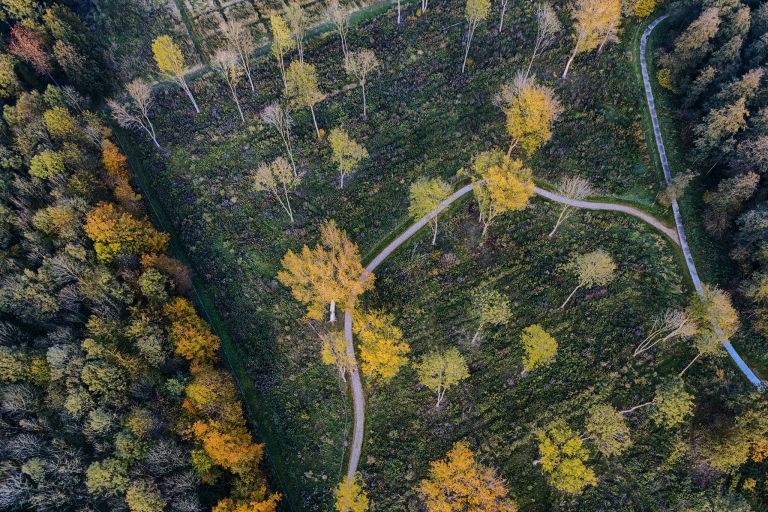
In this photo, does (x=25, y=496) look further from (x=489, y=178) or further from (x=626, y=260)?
(x=626, y=260)

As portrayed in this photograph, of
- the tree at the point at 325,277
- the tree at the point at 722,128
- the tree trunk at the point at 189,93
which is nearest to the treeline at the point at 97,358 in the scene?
the tree at the point at 325,277

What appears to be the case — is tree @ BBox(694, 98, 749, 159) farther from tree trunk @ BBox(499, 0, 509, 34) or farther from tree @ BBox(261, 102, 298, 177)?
tree @ BBox(261, 102, 298, 177)

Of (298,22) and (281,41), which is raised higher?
(298,22)

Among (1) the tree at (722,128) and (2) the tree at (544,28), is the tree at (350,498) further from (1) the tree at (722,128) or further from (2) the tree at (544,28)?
(1) the tree at (722,128)

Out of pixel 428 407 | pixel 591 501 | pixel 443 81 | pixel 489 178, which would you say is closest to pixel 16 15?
pixel 443 81

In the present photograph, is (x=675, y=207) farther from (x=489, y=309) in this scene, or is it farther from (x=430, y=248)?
(x=430, y=248)

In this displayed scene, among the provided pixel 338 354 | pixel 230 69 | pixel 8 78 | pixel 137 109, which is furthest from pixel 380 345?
pixel 8 78

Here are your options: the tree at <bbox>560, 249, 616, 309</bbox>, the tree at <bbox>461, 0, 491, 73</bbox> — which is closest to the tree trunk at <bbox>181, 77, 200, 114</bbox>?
the tree at <bbox>461, 0, 491, 73</bbox>
